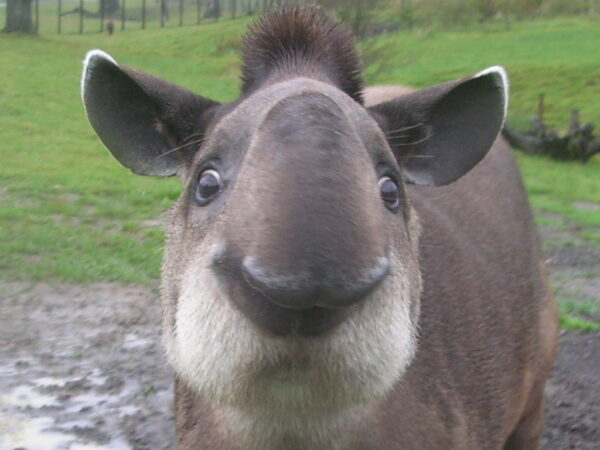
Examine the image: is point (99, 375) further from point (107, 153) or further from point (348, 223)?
point (107, 153)

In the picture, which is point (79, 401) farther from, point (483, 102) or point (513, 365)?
point (483, 102)

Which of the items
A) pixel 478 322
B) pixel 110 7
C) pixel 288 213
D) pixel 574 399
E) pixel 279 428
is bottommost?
pixel 110 7

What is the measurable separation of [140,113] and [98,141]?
14265 mm

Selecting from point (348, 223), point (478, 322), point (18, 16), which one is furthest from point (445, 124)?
point (18, 16)

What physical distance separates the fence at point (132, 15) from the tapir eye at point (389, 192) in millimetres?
46715

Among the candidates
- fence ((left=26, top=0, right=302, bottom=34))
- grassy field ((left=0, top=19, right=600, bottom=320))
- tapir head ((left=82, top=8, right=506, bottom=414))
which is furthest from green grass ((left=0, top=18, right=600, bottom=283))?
fence ((left=26, top=0, right=302, bottom=34))

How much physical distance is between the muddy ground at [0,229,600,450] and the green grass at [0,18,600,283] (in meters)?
0.76

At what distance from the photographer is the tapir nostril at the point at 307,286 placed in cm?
194

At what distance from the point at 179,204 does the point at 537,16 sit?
43.1m

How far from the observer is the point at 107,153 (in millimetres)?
16125

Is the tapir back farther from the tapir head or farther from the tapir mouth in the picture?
the tapir mouth

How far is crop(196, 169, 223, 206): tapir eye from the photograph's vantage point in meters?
2.64

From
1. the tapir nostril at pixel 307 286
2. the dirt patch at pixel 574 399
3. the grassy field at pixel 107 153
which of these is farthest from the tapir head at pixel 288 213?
the dirt patch at pixel 574 399

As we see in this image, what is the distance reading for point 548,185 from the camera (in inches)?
664
